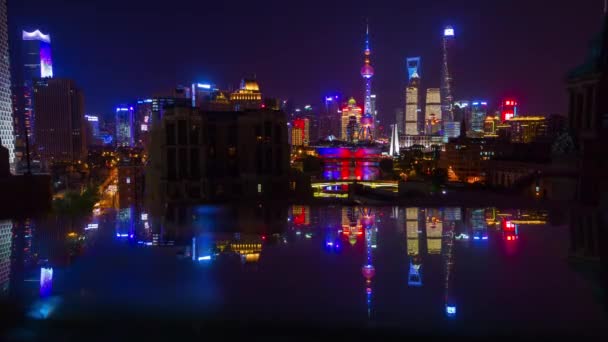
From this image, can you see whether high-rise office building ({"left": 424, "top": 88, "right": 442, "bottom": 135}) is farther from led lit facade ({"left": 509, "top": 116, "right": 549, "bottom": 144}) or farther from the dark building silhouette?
the dark building silhouette

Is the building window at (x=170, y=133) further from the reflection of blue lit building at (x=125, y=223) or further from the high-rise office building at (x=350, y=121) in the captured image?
the high-rise office building at (x=350, y=121)

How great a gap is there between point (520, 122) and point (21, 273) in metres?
79.4

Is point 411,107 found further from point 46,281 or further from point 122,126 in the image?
point 46,281

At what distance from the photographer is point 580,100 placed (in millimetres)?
17750

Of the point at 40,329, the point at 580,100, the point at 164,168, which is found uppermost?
the point at 580,100

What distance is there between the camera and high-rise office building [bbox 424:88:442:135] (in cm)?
17500

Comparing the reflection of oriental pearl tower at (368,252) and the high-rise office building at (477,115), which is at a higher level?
the high-rise office building at (477,115)

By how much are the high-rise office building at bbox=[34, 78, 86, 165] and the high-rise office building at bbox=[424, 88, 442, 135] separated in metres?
117

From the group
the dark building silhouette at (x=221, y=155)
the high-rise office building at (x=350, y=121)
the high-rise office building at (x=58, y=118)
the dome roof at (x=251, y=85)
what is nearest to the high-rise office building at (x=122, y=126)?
the high-rise office building at (x=58, y=118)

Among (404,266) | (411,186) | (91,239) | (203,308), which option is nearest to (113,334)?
(203,308)

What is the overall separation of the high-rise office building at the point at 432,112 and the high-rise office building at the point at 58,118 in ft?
385

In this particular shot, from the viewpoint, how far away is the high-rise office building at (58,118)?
9631 cm

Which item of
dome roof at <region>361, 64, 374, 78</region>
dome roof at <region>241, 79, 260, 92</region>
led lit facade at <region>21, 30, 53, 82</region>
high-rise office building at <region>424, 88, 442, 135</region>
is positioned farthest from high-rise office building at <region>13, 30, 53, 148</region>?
high-rise office building at <region>424, 88, 442, 135</region>

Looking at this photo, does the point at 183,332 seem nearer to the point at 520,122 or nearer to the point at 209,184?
the point at 209,184
